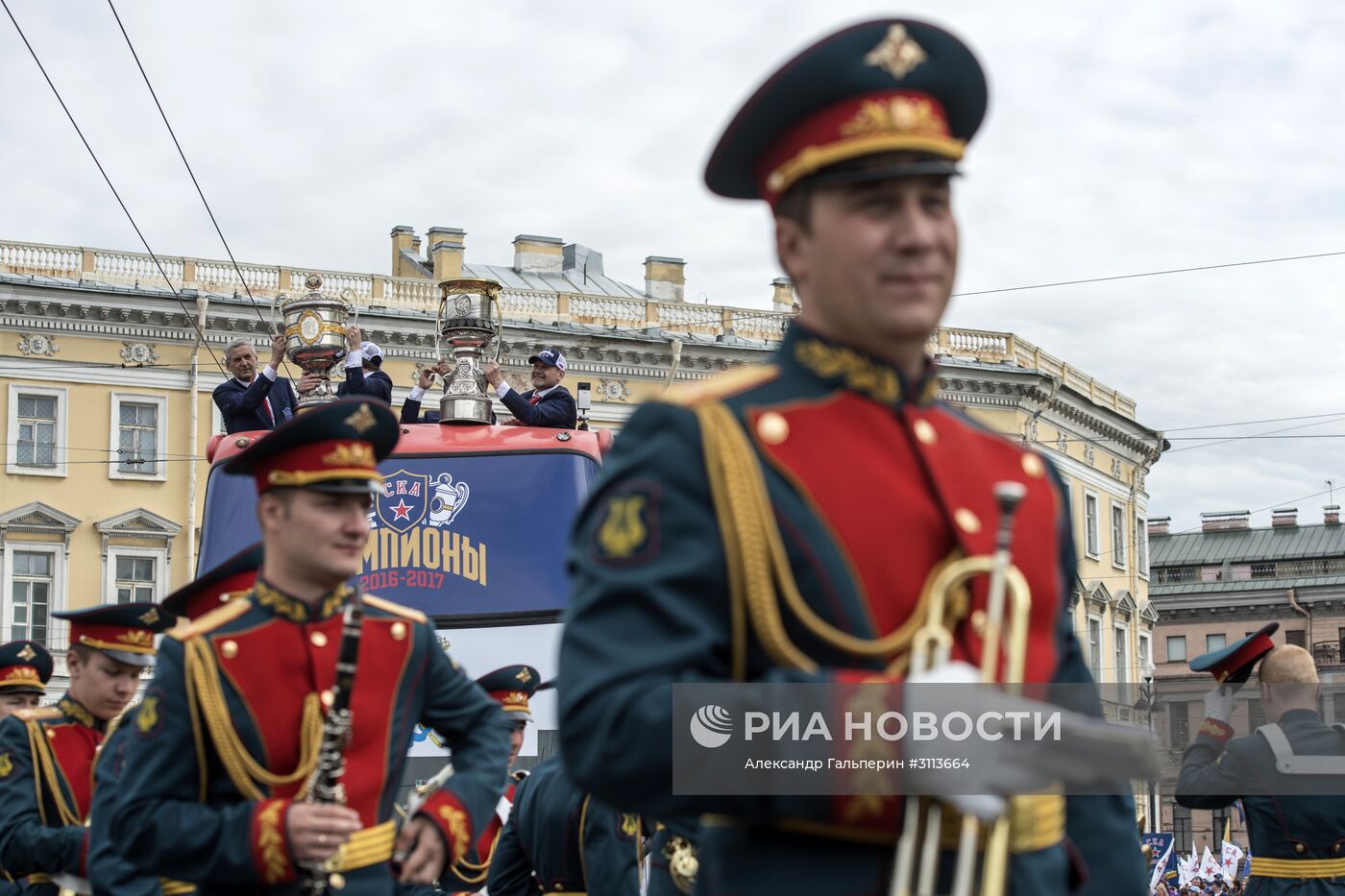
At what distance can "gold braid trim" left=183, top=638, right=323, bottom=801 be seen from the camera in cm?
502

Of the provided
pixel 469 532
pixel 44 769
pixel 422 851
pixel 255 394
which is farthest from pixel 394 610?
pixel 255 394

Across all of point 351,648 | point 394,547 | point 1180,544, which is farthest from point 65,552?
point 1180,544

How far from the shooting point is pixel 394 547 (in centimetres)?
1434

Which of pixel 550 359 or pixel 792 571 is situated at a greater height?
pixel 550 359

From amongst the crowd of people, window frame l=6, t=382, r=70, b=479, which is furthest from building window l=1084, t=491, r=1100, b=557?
the crowd of people

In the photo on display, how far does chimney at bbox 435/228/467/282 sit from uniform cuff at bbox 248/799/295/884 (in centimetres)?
4905

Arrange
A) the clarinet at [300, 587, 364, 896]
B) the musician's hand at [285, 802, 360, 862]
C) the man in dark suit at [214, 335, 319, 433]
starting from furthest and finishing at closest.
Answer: the man in dark suit at [214, 335, 319, 433] < the clarinet at [300, 587, 364, 896] < the musician's hand at [285, 802, 360, 862]

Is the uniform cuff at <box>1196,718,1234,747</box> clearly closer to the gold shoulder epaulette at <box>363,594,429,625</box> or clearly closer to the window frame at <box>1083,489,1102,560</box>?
the gold shoulder epaulette at <box>363,594,429,625</box>

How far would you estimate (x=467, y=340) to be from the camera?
15375mm

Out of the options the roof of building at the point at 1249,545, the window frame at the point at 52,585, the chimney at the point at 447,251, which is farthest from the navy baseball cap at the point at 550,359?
the roof of building at the point at 1249,545

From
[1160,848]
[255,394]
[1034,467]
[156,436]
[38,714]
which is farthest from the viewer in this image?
[156,436]

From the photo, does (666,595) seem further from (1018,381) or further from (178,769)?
(1018,381)

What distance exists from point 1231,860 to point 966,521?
1213 inches

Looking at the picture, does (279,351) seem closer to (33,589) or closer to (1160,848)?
(1160,848)
